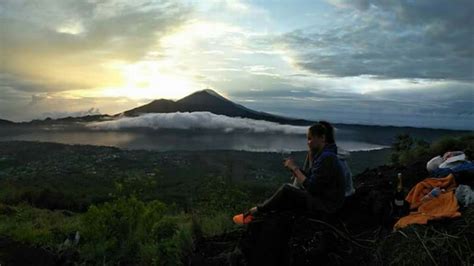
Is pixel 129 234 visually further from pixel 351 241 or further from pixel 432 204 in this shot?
pixel 432 204

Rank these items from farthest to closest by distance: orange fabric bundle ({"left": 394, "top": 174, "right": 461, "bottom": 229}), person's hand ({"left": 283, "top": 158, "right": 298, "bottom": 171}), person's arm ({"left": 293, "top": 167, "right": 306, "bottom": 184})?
person's hand ({"left": 283, "top": 158, "right": 298, "bottom": 171}) < person's arm ({"left": 293, "top": 167, "right": 306, "bottom": 184}) < orange fabric bundle ({"left": 394, "top": 174, "right": 461, "bottom": 229})

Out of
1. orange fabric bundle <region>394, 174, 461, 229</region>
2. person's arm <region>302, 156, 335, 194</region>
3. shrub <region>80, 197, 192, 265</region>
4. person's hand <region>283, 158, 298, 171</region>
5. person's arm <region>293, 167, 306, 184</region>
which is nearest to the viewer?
orange fabric bundle <region>394, 174, 461, 229</region>

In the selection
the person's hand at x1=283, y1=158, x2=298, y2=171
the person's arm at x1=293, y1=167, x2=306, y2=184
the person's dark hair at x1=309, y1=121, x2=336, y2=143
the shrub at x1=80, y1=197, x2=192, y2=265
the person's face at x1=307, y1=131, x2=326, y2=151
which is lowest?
the shrub at x1=80, y1=197, x2=192, y2=265

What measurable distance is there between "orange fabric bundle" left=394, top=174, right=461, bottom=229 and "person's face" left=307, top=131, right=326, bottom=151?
138 centimetres

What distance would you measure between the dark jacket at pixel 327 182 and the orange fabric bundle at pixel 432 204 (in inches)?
32.4

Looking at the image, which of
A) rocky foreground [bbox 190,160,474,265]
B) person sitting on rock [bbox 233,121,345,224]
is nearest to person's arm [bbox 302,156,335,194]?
person sitting on rock [bbox 233,121,345,224]

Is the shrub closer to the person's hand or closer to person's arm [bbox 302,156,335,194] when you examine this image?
the person's hand

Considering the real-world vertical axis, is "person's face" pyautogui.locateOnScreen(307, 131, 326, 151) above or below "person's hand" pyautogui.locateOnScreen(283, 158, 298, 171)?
above

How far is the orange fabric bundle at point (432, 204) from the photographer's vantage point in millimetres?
6395

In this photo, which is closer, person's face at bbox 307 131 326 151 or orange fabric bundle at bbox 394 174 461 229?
orange fabric bundle at bbox 394 174 461 229

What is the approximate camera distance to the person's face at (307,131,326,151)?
269 inches

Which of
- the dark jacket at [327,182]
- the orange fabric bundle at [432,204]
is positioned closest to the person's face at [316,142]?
the dark jacket at [327,182]

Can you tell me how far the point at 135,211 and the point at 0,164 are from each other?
6212cm

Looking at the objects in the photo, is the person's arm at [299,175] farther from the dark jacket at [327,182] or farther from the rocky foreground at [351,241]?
the rocky foreground at [351,241]
